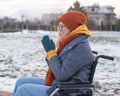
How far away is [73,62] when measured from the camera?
3531 mm

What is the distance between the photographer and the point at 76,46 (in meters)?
3.57

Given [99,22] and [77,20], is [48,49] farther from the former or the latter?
[99,22]

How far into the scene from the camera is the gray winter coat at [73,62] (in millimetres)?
3537

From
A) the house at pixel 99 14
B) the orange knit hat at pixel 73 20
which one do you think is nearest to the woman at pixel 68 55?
the orange knit hat at pixel 73 20

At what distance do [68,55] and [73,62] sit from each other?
3.1 inches

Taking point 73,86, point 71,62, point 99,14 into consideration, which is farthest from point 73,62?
point 99,14

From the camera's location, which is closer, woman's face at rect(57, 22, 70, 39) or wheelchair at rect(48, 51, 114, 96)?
wheelchair at rect(48, 51, 114, 96)

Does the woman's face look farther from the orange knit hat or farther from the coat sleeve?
the coat sleeve

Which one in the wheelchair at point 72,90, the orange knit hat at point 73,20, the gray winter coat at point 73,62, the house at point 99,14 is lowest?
the house at point 99,14

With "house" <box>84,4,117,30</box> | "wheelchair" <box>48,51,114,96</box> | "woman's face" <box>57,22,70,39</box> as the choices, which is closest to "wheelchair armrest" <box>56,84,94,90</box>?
"wheelchair" <box>48,51,114,96</box>

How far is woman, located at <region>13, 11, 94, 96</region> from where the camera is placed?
354 cm

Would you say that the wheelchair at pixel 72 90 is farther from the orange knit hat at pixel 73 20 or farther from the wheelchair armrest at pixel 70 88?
the orange knit hat at pixel 73 20

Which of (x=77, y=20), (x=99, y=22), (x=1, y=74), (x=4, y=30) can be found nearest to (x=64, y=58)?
(x=77, y=20)

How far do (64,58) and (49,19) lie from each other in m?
67.5
